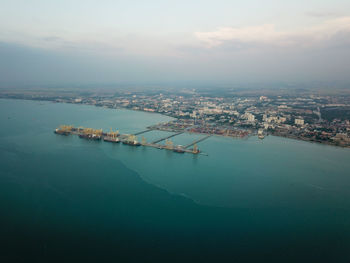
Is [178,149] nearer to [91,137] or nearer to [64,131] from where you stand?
[91,137]

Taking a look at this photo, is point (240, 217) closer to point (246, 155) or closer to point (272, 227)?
point (272, 227)

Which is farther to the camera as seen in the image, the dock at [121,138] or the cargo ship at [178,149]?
the dock at [121,138]

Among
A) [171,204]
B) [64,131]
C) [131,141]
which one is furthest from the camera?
[64,131]

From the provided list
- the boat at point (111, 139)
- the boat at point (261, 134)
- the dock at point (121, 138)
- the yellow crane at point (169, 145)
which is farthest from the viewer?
the boat at point (261, 134)

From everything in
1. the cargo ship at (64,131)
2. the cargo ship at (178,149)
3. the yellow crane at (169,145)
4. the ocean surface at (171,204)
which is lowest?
the ocean surface at (171,204)

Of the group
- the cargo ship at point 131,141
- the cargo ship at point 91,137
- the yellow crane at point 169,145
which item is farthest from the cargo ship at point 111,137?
the yellow crane at point 169,145

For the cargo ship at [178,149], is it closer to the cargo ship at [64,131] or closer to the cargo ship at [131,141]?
the cargo ship at [131,141]

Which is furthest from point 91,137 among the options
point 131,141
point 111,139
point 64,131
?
point 131,141

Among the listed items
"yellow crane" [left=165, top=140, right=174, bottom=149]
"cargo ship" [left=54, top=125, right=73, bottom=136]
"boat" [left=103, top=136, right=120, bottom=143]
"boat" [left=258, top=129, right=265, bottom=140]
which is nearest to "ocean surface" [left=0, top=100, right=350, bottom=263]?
"yellow crane" [left=165, top=140, right=174, bottom=149]

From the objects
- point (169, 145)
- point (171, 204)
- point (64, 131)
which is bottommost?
point (171, 204)
